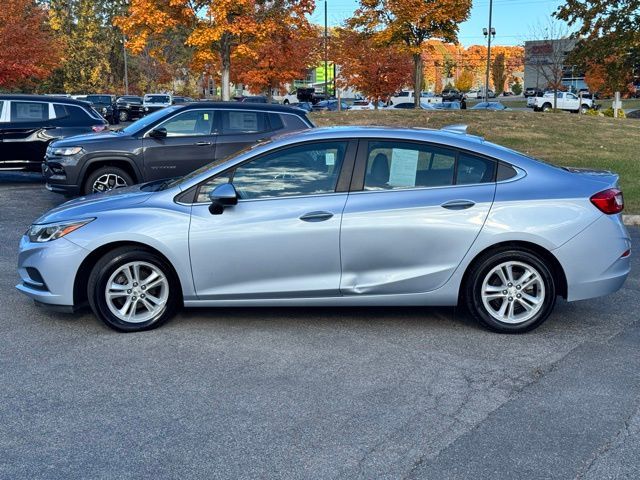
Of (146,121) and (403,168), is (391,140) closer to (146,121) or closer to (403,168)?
(403,168)

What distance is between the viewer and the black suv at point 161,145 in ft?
37.1

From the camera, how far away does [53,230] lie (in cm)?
585

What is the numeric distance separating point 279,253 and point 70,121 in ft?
34.2

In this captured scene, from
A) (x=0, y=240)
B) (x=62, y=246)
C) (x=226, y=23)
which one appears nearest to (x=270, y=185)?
(x=62, y=246)

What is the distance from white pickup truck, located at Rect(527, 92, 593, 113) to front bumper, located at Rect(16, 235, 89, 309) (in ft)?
182

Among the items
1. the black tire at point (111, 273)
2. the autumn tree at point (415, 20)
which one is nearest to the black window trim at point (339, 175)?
the black tire at point (111, 273)

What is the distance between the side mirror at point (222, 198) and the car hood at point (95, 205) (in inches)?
23.7

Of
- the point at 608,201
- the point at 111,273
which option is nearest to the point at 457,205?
the point at 608,201

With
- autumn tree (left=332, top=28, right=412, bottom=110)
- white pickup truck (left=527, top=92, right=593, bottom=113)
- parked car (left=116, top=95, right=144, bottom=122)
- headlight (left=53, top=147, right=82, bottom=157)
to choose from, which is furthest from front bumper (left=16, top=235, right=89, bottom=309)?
white pickup truck (left=527, top=92, right=593, bottom=113)

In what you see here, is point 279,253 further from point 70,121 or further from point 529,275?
point 70,121

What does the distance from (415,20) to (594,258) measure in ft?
88.2

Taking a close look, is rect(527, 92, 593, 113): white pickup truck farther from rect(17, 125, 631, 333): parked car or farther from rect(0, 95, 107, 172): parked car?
rect(17, 125, 631, 333): parked car

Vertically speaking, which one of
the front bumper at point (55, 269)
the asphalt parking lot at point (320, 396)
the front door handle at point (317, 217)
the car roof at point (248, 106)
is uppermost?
the car roof at point (248, 106)

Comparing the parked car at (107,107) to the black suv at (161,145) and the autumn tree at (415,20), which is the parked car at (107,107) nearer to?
the autumn tree at (415,20)
